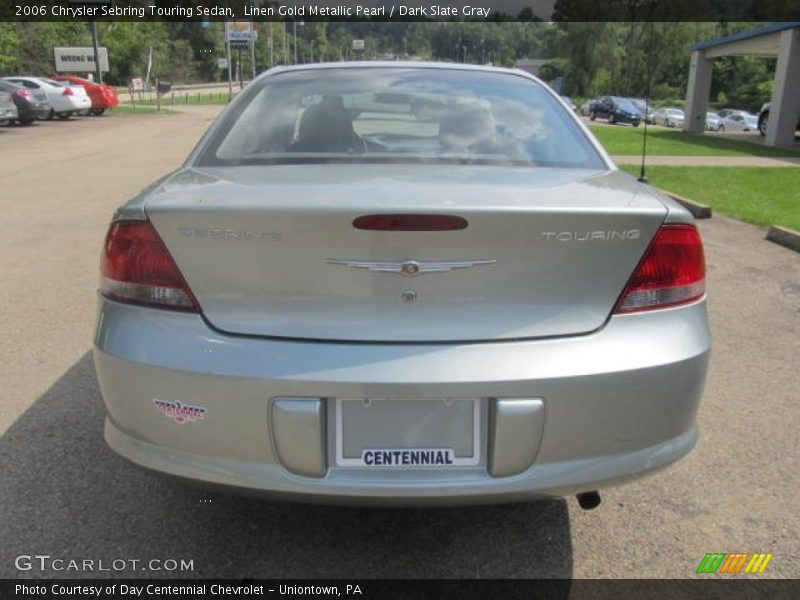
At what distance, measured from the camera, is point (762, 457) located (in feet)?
10.2

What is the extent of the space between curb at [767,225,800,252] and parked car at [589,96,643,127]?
3017 cm

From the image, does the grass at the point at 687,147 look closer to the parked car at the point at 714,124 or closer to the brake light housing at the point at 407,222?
the parked car at the point at 714,124

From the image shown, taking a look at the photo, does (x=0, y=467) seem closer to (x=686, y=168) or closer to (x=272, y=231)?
(x=272, y=231)

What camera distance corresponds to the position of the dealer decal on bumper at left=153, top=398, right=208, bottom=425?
6.57 ft

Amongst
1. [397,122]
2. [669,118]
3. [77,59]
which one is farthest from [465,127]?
[77,59]

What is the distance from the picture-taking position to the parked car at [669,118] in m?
36.8

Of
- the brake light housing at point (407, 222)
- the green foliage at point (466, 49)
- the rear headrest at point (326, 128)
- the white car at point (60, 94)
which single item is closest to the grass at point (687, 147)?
the green foliage at point (466, 49)

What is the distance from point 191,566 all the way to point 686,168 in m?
13.8

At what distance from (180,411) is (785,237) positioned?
22.6ft

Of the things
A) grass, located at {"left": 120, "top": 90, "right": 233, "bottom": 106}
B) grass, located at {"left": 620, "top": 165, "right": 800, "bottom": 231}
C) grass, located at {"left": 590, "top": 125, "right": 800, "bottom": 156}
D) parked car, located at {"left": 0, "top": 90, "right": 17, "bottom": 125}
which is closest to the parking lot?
grass, located at {"left": 620, "top": 165, "right": 800, "bottom": 231}

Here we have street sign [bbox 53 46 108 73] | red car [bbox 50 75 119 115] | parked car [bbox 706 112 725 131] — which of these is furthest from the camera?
street sign [bbox 53 46 108 73]

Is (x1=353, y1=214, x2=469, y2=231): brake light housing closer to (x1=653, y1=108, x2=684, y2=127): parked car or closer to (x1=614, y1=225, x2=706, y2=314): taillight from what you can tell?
(x1=614, y1=225, x2=706, y2=314): taillight

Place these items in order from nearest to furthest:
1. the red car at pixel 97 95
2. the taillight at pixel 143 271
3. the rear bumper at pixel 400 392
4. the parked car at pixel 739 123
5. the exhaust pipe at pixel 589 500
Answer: the rear bumper at pixel 400 392, the taillight at pixel 143 271, the exhaust pipe at pixel 589 500, the red car at pixel 97 95, the parked car at pixel 739 123

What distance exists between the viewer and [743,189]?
11.3 meters
